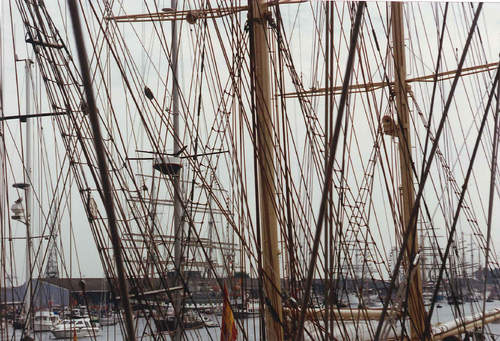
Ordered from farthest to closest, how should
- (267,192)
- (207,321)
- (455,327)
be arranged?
(207,321), (455,327), (267,192)

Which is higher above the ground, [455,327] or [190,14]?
[190,14]

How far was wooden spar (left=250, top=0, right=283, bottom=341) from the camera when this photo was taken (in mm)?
A: 4551

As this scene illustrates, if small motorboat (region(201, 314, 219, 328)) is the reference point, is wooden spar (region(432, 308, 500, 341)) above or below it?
below

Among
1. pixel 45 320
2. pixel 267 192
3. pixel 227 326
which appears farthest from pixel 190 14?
pixel 45 320

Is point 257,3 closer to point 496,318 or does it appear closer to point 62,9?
point 62,9

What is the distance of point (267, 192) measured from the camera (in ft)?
→ 15.5

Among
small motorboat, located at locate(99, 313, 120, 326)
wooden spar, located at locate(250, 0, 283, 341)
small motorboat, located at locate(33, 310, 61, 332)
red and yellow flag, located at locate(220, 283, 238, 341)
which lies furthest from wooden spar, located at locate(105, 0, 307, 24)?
small motorboat, located at locate(33, 310, 61, 332)

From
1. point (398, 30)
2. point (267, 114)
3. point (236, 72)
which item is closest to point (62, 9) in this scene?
point (236, 72)

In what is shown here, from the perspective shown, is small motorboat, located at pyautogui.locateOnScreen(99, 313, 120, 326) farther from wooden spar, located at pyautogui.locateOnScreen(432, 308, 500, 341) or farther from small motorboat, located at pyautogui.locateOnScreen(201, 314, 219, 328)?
wooden spar, located at pyautogui.locateOnScreen(432, 308, 500, 341)

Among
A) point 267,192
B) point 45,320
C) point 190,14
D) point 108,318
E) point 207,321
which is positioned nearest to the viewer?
point 267,192

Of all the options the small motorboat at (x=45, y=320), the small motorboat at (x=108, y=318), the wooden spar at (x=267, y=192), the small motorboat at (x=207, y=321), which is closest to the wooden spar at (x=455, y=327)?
the small motorboat at (x=207, y=321)

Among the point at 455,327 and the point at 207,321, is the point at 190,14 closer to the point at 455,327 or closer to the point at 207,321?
the point at 455,327

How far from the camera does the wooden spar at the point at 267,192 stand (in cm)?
455

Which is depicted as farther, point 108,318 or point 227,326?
point 108,318
